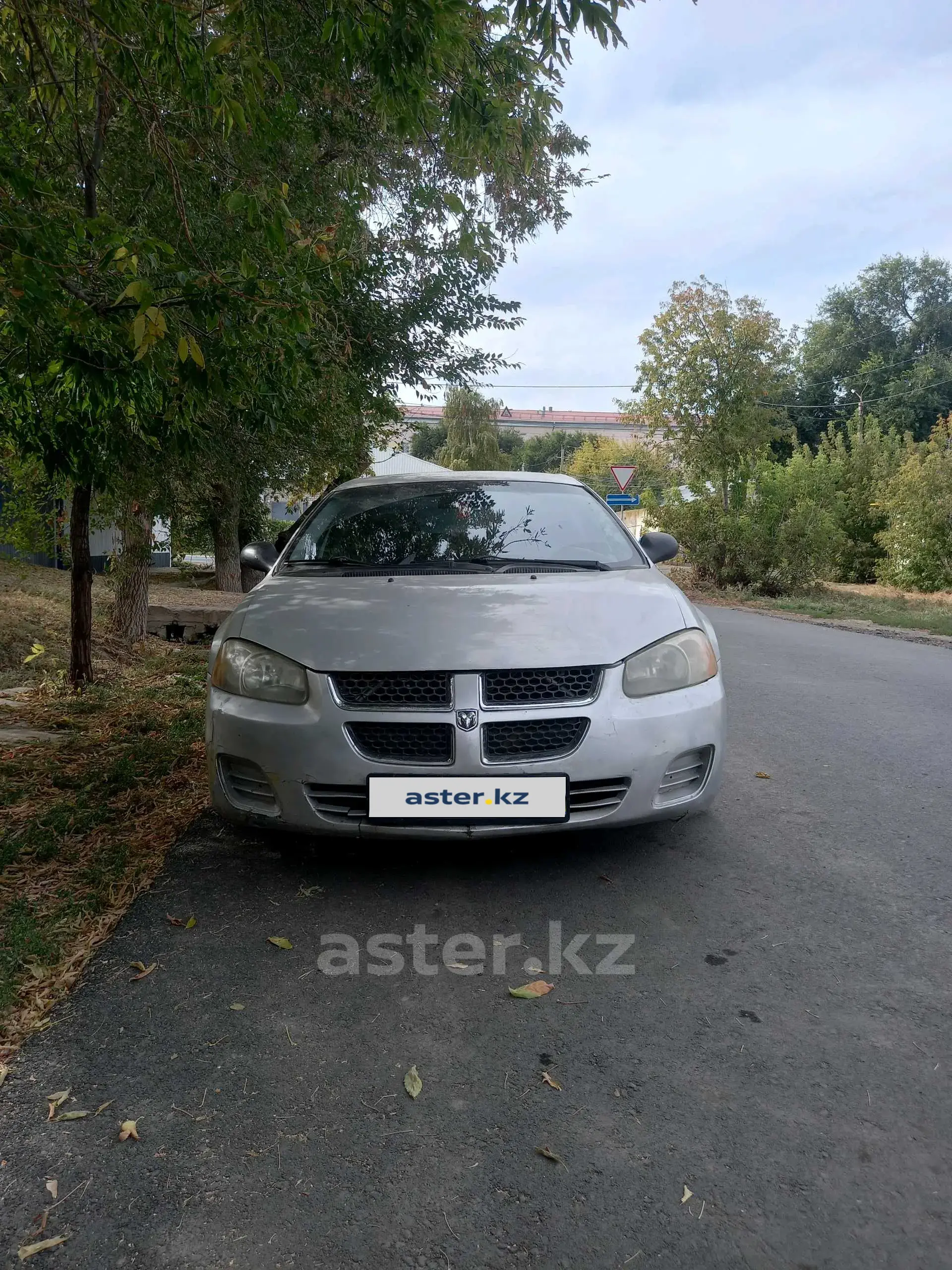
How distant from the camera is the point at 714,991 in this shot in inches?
103

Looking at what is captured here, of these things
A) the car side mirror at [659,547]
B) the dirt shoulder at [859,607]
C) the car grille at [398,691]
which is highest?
the car side mirror at [659,547]

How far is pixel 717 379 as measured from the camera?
22719 millimetres

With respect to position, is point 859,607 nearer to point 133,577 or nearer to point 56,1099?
point 133,577

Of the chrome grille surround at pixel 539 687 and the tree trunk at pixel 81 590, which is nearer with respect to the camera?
the chrome grille surround at pixel 539 687

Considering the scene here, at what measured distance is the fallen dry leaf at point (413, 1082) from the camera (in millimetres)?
2164

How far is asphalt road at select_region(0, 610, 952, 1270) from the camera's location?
1.74 meters

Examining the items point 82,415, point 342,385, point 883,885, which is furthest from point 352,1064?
point 342,385

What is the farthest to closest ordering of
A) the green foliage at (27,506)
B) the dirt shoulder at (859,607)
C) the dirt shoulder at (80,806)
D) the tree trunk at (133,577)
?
the dirt shoulder at (859,607), the tree trunk at (133,577), the green foliage at (27,506), the dirt shoulder at (80,806)

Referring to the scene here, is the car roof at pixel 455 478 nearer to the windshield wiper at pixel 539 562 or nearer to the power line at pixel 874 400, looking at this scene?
the windshield wiper at pixel 539 562

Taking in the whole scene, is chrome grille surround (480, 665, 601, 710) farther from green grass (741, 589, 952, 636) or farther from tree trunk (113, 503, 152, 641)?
green grass (741, 589, 952, 636)

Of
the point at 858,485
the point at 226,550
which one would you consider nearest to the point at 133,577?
the point at 226,550

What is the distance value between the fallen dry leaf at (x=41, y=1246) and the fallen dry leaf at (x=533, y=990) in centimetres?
125

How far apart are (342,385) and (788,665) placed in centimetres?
503

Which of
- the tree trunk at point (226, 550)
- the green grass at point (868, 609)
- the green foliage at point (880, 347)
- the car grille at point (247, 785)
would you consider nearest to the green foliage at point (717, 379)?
the green grass at point (868, 609)
